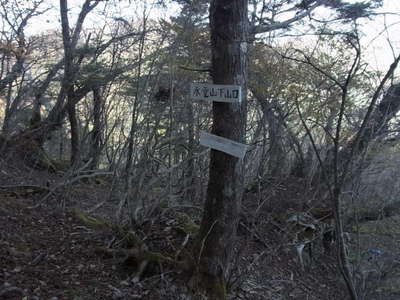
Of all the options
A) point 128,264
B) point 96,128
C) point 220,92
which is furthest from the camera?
point 96,128

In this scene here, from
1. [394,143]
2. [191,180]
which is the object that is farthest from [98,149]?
[394,143]

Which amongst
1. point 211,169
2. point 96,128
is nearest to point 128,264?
point 211,169

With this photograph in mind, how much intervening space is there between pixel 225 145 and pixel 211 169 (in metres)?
0.27

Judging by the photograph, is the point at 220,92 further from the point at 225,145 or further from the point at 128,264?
the point at 128,264

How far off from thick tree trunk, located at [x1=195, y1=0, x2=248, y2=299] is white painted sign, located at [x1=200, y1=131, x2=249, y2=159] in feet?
0.19

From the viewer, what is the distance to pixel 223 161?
334cm

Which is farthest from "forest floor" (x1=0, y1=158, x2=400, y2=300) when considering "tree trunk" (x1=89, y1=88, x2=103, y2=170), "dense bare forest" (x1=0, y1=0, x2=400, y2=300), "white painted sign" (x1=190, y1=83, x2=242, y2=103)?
"tree trunk" (x1=89, y1=88, x2=103, y2=170)

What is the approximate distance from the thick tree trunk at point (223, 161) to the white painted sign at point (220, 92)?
0.06 meters

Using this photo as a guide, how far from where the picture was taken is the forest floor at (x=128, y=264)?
351 centimetres

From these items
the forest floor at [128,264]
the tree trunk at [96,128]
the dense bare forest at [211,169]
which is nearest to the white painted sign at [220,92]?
the dense bare forest at [211,169]

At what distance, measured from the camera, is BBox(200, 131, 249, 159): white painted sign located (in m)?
3.22

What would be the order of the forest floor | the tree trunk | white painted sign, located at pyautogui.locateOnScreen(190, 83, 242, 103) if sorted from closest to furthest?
white painted sign, located at pyautogui.locateOnScreen(190, 83, 242, 103), the forest floor, the tree trunk

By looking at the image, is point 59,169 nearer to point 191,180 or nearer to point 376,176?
point 191,180

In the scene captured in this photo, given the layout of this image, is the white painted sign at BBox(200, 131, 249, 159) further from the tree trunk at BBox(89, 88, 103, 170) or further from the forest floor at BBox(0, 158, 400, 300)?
the tree trunk at BBox(89, 88, 103, 170)
